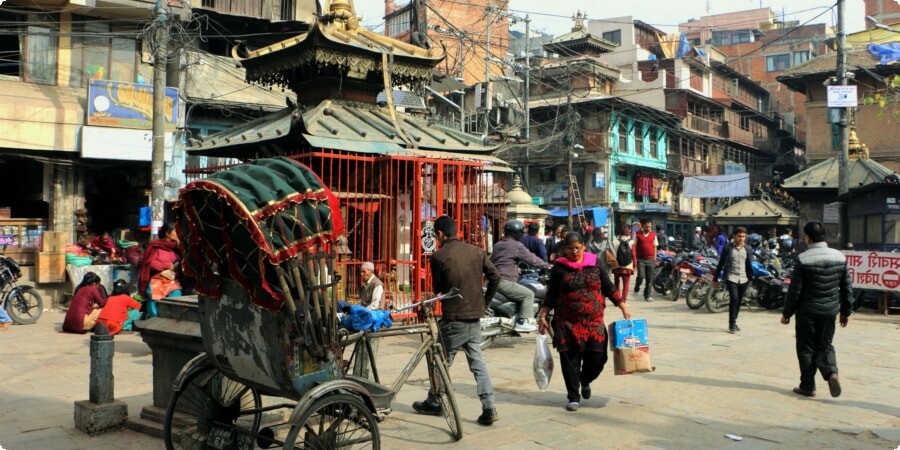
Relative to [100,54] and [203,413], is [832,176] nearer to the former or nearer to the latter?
[100,54]

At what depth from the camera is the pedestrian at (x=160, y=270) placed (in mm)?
10289

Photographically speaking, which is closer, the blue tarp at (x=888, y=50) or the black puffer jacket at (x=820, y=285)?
the black puffer jacket at (x=820, y=285)

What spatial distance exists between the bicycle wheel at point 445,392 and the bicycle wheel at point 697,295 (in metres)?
10.9

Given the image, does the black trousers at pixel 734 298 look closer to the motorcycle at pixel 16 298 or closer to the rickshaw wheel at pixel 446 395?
the rickshaw wheel at pixel 446 395

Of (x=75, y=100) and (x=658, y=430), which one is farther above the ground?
(x=75, y=100)

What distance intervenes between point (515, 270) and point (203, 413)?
223 inches

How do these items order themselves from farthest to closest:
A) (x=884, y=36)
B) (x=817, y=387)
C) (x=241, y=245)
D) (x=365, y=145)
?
(x=884, y=36)
(x=365, y=145)
(x=817, y=387)
(x=241, y=245)

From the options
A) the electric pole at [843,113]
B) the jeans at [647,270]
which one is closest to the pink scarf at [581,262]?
the jeans at [647,270]

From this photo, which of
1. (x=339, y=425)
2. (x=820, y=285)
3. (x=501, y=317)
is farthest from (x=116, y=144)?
(x=820, y=285)

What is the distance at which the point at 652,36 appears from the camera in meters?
53.2

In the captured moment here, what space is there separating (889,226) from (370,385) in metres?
14.6

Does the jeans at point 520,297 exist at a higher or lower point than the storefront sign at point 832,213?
lower

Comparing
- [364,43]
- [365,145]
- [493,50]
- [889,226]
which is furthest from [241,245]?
[493,50]

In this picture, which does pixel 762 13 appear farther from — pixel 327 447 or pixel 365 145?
pixel 327 447
